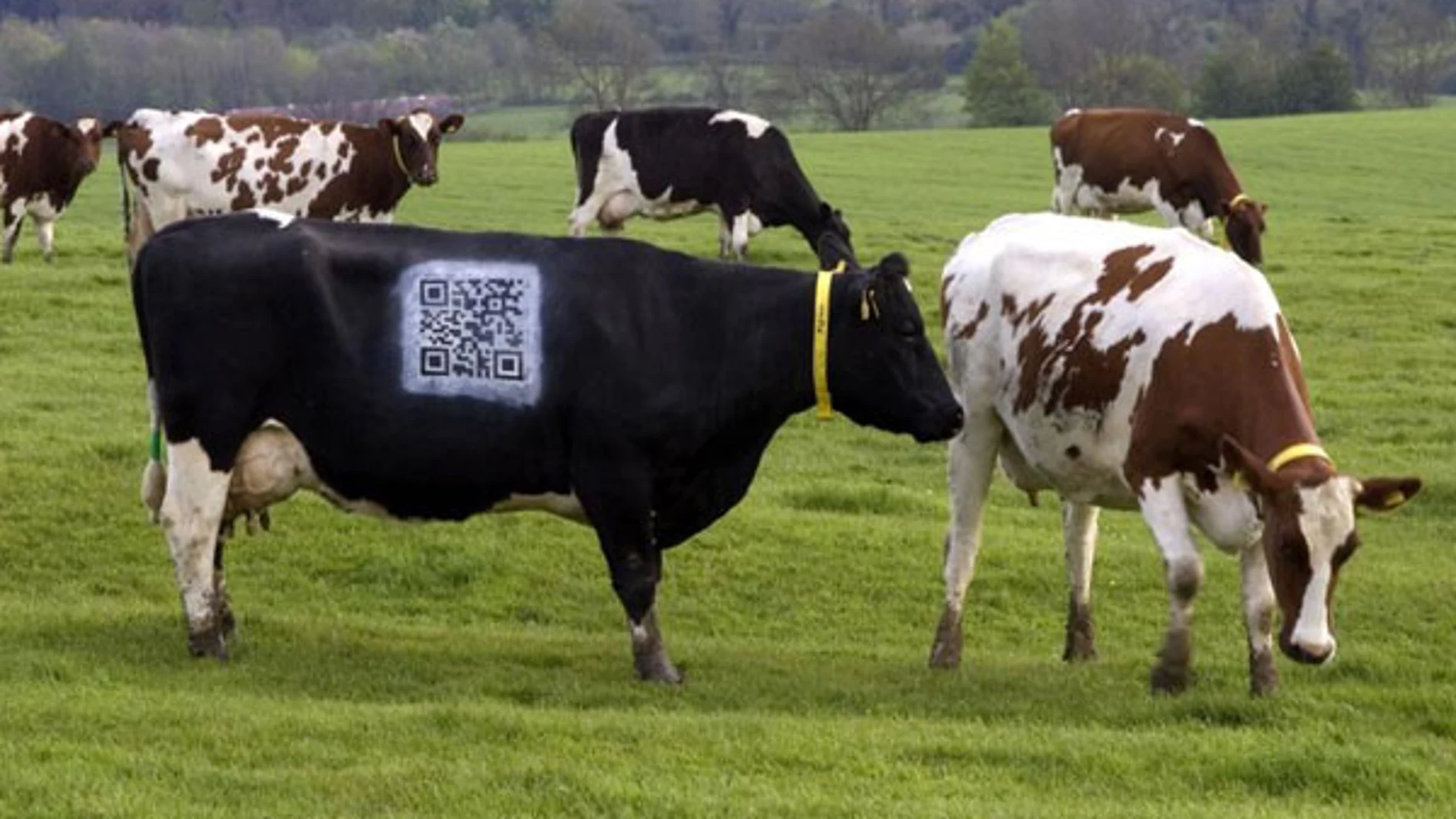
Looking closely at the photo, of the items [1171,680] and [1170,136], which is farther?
[1170,136]

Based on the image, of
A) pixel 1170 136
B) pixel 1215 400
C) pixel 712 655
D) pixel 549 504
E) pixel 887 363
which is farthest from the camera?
pixel 1170 136

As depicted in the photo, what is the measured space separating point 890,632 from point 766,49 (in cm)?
12086

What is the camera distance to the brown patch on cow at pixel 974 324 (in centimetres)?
1281

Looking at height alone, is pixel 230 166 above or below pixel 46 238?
above

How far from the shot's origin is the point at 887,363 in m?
11.8

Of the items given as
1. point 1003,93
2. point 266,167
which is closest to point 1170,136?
point 266,167

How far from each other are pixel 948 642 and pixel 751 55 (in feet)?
384

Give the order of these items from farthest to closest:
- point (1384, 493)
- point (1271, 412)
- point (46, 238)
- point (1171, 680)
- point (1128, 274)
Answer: point (46, 238), point (1128, 274), point (1171, 680), point (1271, 412), point (1384, 493)

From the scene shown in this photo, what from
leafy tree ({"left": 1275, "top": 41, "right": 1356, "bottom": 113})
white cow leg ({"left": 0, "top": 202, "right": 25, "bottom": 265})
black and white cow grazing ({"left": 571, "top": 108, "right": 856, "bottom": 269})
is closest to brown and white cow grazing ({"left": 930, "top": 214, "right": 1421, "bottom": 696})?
black and white cow grazing ({"left": 571, "top": 108, "right": 856, "bottom": 269})

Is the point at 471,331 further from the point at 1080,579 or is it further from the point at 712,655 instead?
the point at 1080,579

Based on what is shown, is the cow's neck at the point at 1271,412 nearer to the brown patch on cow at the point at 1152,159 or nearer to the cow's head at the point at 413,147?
the cow's head at the point at 413,147

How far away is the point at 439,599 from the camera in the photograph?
48.0ft

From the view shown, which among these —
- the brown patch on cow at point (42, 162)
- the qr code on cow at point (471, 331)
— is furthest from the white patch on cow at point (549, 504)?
the brown patch on cow at point (42, 162)

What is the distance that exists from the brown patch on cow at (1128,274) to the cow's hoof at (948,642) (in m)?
1.86
